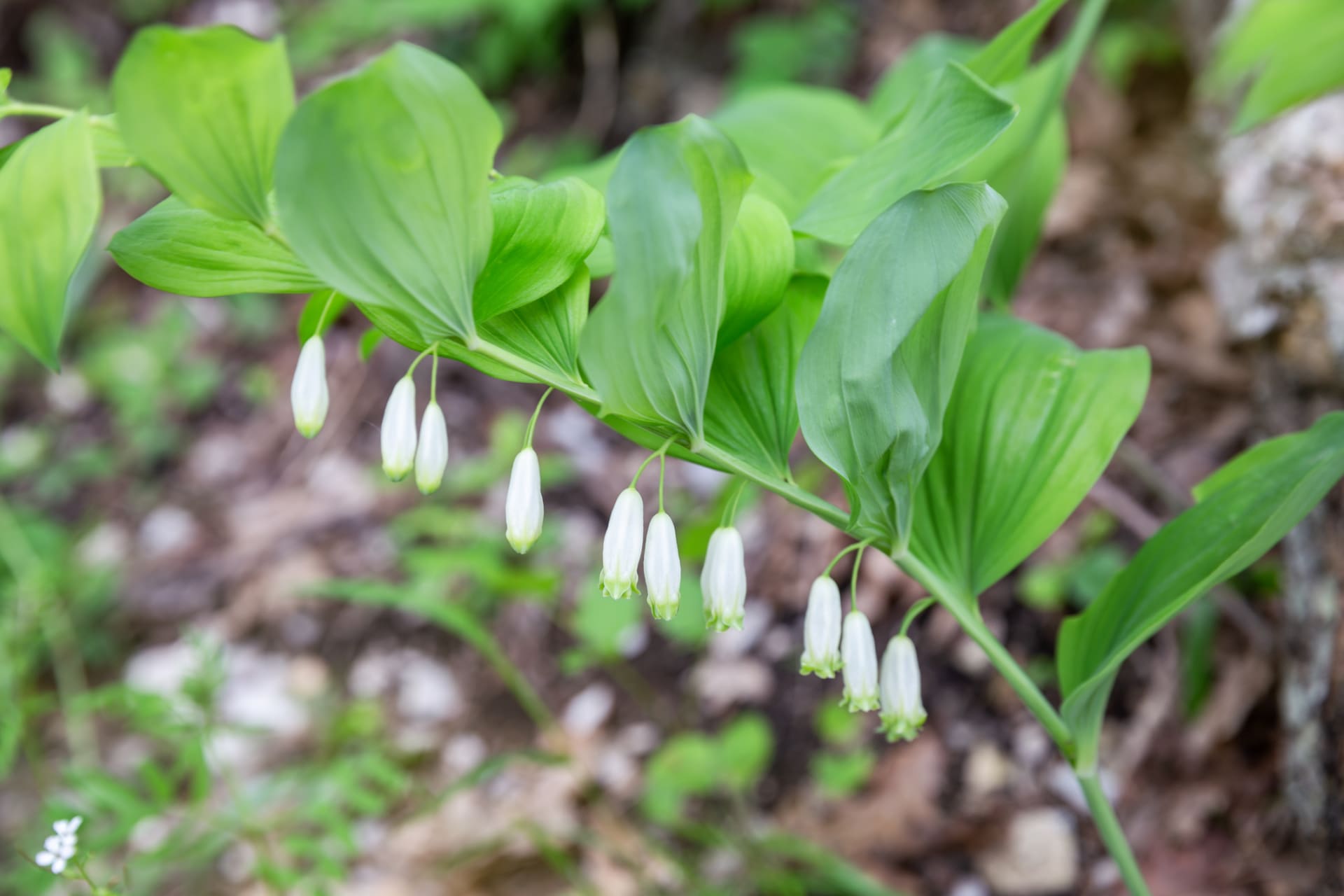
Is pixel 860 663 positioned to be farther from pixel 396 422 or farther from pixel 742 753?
pixel 742 753

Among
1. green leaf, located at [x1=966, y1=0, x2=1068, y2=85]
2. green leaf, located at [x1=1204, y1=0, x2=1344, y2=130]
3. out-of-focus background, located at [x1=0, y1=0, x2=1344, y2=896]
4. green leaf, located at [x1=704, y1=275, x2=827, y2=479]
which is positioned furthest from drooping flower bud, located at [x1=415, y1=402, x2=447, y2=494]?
green leaf, located at [x1=1204, y1=0, x2=1344, y2=130]

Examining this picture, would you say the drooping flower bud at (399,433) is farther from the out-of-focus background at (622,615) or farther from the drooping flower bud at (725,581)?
the out-of-focus background at (622,615)

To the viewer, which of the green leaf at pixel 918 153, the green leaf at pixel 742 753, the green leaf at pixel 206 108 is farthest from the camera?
the green leaf at pixel 742 753

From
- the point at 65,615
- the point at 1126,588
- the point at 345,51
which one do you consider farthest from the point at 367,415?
the point at 1126,588

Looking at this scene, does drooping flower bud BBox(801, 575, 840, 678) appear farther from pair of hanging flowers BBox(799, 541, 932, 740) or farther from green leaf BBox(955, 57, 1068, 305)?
green leaf BBox(955, 57, 1068, 305)

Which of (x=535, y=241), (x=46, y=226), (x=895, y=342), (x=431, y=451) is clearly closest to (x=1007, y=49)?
(x=895, y=342)

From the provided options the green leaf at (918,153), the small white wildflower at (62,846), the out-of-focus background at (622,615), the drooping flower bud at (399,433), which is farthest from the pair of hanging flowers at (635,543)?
the out-of-focus background at (622,615)
